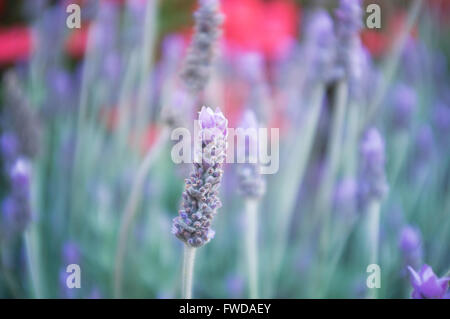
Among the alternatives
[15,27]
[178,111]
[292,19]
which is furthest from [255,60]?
[15,27]

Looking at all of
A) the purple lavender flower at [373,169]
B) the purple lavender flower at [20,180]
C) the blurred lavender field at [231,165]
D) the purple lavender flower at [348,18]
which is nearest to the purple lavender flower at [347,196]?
the blurred lavender field at [231,165]

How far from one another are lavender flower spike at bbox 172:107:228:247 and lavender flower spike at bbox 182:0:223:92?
191 millimetres

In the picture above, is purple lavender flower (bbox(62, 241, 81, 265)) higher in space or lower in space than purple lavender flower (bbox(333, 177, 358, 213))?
lower

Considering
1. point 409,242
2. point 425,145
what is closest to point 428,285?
point 409,242

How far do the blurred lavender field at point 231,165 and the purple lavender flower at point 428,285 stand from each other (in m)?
0.15

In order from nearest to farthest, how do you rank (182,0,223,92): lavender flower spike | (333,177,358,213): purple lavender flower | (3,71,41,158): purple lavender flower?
1. (182,0,223,92): lavender flower spike
2. (3,71,41,158): purple lavender flower
3. (333,177,358,213): purple lavender flower

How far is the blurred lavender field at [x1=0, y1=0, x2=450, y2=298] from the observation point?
0.86 metres

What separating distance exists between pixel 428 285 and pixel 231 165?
2.06 feet

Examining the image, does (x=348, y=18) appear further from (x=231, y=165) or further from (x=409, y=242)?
(x=231, y=165)

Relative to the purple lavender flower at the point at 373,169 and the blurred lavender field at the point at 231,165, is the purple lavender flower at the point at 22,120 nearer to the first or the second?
the blurred lavender field at the point at 231,165

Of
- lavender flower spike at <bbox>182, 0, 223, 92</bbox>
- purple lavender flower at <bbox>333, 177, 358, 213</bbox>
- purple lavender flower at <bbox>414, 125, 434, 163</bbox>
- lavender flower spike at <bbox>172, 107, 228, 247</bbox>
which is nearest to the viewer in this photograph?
lavender flower spike at <bbox>172, 107, 228, 247</bbox>

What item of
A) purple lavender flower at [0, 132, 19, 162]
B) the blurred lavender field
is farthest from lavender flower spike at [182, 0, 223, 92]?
purple lavender flower at [0, 132, 19, 162]

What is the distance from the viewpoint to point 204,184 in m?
0.61

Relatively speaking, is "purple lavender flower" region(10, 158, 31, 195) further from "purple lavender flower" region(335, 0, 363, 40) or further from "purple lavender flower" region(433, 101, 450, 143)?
"purple lavender flower" region(433, 101, 450, 143)
